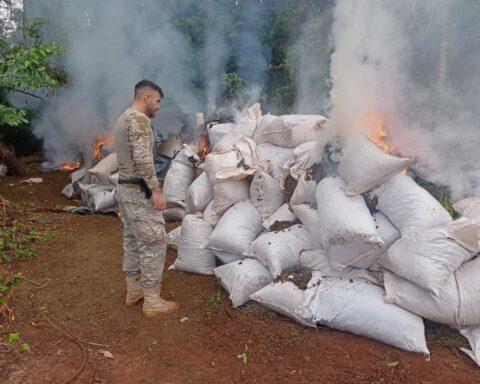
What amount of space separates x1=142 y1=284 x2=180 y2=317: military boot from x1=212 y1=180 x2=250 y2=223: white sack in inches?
38.2

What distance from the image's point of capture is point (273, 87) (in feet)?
22.9

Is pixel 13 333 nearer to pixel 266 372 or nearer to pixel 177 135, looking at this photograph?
pixel 266 372

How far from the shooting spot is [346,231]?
8.94ft

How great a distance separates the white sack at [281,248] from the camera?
10.2 feet

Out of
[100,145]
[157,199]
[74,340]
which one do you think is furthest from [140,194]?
[100,145]

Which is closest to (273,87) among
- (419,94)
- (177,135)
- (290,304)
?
(177,135)

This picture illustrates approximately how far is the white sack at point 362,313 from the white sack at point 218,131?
9.16 ft

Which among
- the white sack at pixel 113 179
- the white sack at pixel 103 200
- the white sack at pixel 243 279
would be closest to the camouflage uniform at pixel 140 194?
the white sack at pixel 243 279

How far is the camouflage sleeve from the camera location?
2982mm

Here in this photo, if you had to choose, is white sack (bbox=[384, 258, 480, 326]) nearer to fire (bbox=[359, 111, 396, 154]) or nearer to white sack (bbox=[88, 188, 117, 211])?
fire (bbox=[359, 111, 396, 154])

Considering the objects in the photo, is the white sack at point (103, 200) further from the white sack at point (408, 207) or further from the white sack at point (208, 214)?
the white sack at point (408, 207)

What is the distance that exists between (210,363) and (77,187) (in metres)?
4.88

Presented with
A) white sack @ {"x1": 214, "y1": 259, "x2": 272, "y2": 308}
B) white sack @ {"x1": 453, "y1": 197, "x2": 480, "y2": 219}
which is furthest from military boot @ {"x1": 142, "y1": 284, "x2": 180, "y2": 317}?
white sack @ {"x1": 453, "y1": 197, "x2": 480, "y2": 219}

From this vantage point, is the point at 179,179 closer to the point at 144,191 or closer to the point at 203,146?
the point at 203,146
